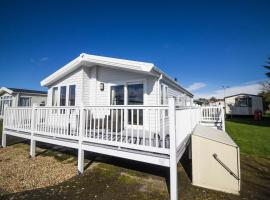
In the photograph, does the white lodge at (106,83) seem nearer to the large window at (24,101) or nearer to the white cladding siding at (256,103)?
the large window at (24,101)

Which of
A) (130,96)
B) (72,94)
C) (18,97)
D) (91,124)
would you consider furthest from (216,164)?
(18,97)

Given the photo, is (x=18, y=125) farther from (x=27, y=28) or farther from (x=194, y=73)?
(x=194, y=73)

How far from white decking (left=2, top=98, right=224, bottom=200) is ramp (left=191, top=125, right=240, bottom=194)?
1.55 feet

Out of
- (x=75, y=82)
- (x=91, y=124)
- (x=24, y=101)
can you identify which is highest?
(x=75, y=82)

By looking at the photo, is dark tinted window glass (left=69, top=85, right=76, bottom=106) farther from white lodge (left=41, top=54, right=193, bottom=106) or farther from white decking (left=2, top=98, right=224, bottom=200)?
white decking (left=2, top=98, right=224, bottom=200)

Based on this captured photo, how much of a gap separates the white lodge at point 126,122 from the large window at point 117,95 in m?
0.05

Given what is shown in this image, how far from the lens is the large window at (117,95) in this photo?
7.13m

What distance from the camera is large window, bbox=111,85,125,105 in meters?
7.13

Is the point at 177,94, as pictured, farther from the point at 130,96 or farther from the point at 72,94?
A: the point at 72,94

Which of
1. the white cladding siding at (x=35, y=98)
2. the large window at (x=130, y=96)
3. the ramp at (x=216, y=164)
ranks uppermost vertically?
the white cladding siding at (x=35, y=98)

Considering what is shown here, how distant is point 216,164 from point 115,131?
313 cm

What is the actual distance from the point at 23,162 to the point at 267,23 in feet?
66.3

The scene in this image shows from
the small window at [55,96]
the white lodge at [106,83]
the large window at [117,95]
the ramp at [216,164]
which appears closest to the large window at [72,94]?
the white lodge at [106,83]

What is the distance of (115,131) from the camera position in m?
5.14
